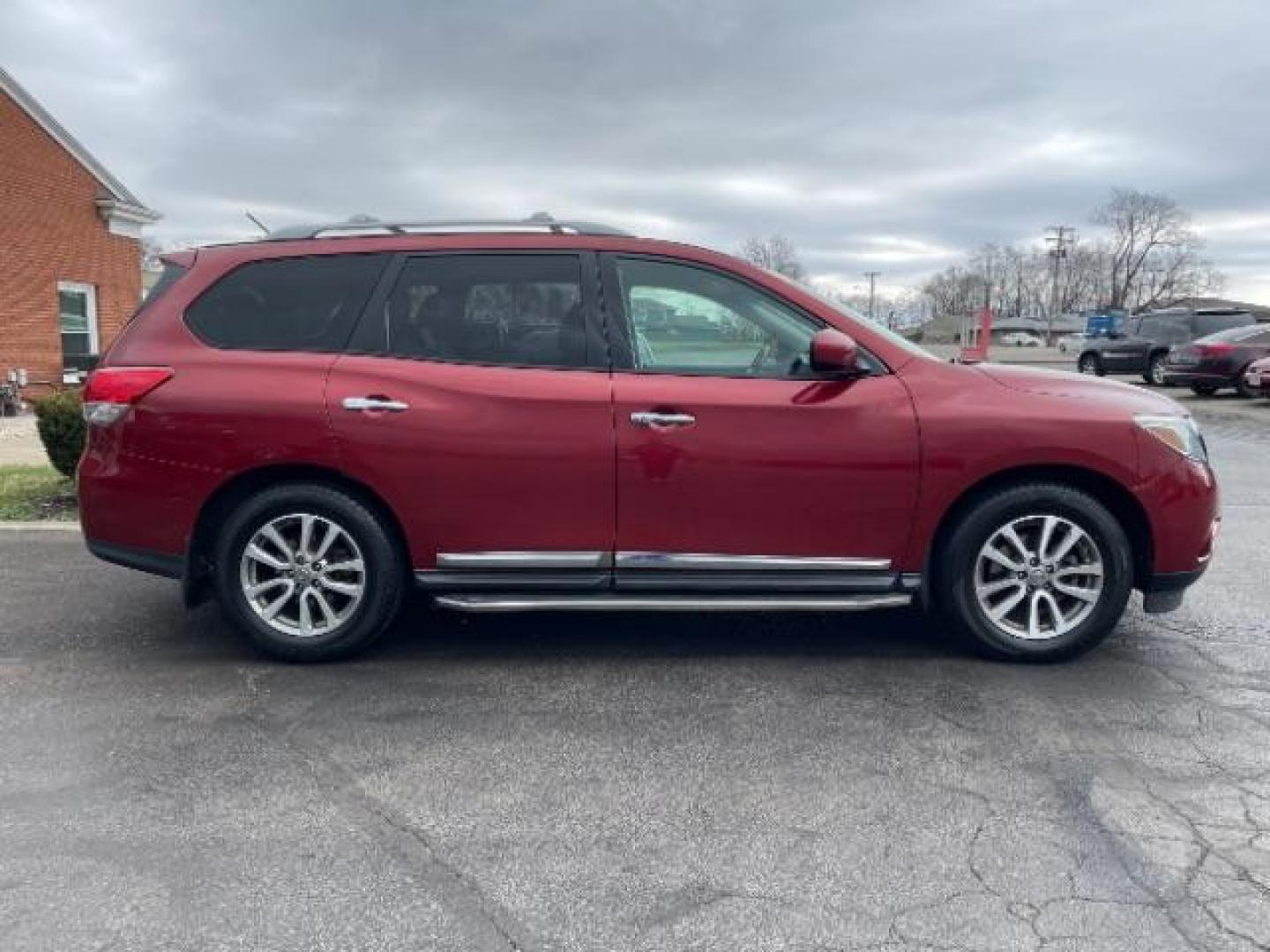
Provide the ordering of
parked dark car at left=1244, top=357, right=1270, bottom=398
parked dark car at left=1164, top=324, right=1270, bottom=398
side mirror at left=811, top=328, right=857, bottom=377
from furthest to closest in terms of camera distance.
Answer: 1. parked dark car at left=1164, top=324, right=1270, bottom=398
2. parked dark car at left=1244, top=357, right=1270, bottom=398
3. side mirror at left=811, top=328, right=857, bottom=377

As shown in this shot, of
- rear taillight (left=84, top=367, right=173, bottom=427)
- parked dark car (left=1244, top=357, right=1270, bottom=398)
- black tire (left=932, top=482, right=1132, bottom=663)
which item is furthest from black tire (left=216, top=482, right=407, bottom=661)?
parked dark car (left=1244, top=357, right=1270, bottom=398)

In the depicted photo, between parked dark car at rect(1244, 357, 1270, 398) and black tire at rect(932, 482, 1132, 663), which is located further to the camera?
parked dark car at rect(1244, 357, 1270, 398)

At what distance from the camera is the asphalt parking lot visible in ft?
8.32

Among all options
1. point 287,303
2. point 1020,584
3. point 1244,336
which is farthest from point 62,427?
point 1244,336

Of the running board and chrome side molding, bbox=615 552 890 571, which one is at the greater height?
chrome side molding, bbox=615 552 890 571

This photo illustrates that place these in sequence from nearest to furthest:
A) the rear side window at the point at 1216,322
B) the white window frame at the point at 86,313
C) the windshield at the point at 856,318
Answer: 1. the windshield at the point at 856,318
2. the white window frame at the point at 86,313
3. the rear side window at the point at 1216,322

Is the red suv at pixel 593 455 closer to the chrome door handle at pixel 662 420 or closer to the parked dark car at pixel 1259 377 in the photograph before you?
the chrome door handle at pixel 662 420

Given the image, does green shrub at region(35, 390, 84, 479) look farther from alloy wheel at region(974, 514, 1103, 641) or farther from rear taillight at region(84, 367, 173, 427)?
alloy wheel at region(974, 514, 1103, 641)

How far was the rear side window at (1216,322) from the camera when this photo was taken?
22.8 meters

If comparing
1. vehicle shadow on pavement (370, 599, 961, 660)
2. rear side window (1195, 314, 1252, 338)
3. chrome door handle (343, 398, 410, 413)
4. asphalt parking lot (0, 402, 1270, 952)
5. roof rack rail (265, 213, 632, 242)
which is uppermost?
rear side window (1195, 314, 1252, 338)

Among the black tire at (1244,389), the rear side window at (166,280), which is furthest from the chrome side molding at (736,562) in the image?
the black tire at (1244,389)

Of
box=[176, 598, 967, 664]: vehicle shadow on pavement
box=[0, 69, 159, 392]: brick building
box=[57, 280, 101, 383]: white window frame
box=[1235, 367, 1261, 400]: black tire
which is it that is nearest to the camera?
box=[176, 598, 967, 664]: vehicle shadow on pavement

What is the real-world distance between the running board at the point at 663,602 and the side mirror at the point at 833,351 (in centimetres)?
98

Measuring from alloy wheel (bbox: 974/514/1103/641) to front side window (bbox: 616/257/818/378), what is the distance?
1128mm
